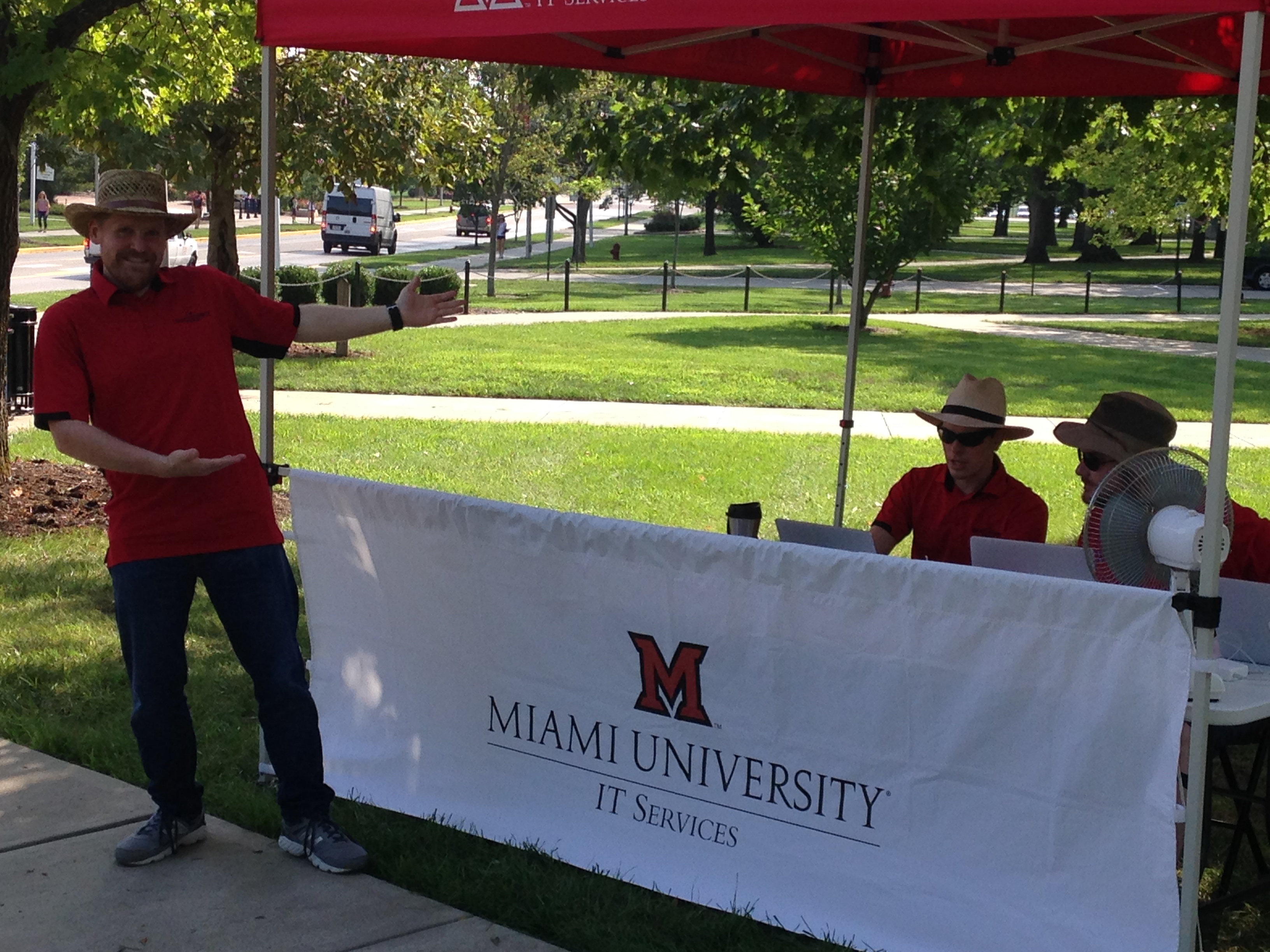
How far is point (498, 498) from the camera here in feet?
31.9

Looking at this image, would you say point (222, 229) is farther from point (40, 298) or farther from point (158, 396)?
point (158, 396)

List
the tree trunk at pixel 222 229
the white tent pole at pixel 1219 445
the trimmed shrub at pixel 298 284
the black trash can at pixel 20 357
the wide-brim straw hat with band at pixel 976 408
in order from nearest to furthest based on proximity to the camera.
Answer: the white tent pole at pixel 1219 445, the wide-brim straw hat with band at pixel 976 408, the black trash can at pixel 20 357, the tree trunk at pixel 222 229, the trimmed shrub at pixel 298 284

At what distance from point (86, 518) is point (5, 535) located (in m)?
0.59

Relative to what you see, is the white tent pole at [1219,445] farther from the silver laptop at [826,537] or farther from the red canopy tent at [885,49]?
the silver laptop at [826,537]

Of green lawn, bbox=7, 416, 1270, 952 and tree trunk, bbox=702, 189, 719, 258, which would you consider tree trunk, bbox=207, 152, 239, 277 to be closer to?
green lawn, bbox=7, 416, 1270, 952

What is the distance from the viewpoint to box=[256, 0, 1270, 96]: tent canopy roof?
351cm

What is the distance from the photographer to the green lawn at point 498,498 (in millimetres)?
4066

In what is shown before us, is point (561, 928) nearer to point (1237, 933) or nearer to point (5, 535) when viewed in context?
point (1237, 933)

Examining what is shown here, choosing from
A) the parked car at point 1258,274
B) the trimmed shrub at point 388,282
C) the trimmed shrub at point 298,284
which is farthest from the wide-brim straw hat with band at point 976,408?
the parked car at point 1258,274

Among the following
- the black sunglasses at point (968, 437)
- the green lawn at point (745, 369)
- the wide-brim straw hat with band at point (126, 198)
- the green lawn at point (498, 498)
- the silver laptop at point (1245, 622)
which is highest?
the wide-brim straw hat with band at point (126, 198)

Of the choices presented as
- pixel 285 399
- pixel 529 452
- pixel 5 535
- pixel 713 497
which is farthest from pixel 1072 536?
pixel 285 399

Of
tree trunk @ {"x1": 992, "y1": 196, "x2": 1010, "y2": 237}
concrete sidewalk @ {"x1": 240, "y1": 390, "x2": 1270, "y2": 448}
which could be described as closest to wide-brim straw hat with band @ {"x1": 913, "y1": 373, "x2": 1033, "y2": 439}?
concrete sidewalk @ {"x1": 240, "y1": 390, "x2": 1270, "y2": 448}

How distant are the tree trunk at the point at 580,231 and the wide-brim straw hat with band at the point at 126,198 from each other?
1589 inches

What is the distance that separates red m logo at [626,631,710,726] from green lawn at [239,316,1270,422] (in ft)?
33.8
